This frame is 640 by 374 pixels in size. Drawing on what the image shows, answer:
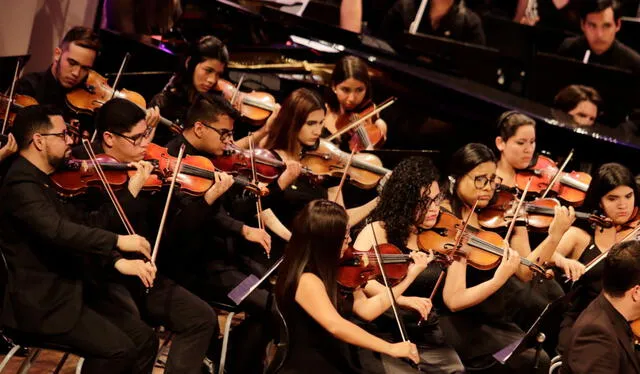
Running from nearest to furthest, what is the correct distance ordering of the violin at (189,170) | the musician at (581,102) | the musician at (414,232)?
the musician at (414,232)
the violin at (189,170)
the musician at (581,102)

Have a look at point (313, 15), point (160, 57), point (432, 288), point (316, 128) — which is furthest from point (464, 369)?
point (313, 15)

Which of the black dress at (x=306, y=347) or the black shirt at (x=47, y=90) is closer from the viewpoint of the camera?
the black dress at (x=306, y=347)

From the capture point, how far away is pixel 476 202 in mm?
4488

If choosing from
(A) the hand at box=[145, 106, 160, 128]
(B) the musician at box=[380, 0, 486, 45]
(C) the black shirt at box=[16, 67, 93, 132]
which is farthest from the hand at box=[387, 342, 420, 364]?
(B) the musician at box=[380, 0, 486, 45]

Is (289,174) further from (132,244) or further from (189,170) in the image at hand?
(132,244)

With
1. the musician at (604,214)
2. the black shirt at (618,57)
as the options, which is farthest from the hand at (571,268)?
the black shirt at (618,57)

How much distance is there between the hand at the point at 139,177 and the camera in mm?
3928

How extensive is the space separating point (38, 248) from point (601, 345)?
2100 mm

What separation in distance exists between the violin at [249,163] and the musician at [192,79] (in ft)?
1.83

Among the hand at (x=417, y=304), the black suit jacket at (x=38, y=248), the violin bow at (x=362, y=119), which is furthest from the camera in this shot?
the violin bow at (x=362, y=119)

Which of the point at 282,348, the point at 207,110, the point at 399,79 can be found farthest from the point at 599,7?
the point at 282,348

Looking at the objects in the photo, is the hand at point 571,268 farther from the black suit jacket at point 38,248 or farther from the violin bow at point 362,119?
the black suit jacket at point 38,248

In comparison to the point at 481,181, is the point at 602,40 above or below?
above

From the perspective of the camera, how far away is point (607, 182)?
4.67m
